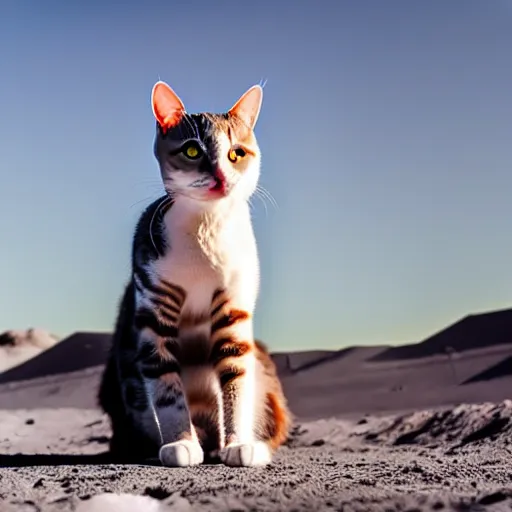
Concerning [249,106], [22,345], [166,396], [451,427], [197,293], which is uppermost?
[249,106]

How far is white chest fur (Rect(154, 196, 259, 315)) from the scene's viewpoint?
1.46 metres

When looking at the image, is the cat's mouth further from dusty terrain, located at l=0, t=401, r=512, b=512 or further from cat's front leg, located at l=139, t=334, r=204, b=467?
dusty terrain, located at l=0, t=401, r=512, b=512

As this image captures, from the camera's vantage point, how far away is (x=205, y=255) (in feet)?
4.79

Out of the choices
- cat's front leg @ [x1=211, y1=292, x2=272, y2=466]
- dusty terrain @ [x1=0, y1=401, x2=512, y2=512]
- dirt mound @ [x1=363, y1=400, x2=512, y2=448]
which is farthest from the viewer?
dirt mound @ [x1=363, y1=400, x2=512, y2=448]

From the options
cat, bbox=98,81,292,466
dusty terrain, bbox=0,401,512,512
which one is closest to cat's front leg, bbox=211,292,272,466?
cat, bbox=98,81,292,466

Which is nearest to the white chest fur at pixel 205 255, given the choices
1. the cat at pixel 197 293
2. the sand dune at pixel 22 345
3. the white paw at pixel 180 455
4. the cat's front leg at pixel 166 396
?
the cat at pixel 197 293

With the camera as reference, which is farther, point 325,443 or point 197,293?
point 325,443

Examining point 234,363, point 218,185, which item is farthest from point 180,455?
point 218,185

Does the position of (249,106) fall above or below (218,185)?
above

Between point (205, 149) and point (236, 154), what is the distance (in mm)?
76

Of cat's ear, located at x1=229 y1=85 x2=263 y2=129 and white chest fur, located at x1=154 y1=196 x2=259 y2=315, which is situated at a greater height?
cat's ear, located at x1=229 y1=85 x2=263 y2=129

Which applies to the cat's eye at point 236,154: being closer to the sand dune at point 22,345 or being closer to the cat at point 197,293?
the cat at point 197,293

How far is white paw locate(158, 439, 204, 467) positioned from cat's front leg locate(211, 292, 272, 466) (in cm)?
9

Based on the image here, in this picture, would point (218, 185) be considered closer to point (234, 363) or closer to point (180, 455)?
point (234, 363)
